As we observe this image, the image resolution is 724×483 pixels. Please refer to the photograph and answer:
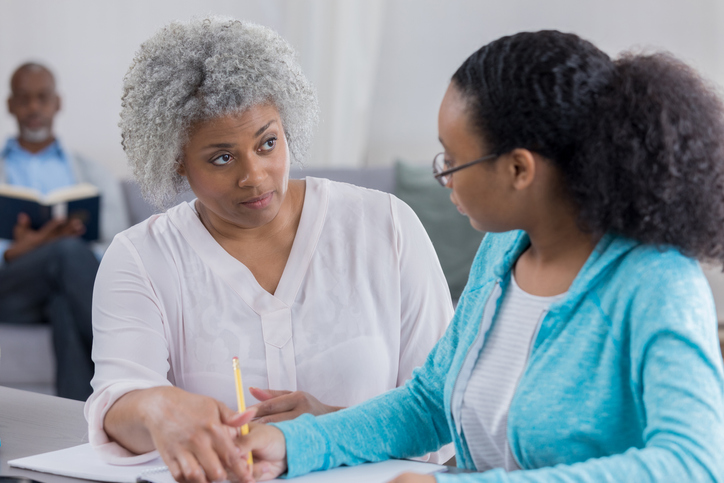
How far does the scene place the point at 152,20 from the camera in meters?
4.00

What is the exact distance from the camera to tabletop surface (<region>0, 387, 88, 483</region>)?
1027mm

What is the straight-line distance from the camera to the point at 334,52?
3.78m

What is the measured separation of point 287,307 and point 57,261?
1.92 meters

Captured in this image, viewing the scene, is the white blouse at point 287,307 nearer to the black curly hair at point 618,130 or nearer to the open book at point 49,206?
the black curly hair at point 618,130

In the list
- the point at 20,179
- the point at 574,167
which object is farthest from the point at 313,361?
the point at 20,179

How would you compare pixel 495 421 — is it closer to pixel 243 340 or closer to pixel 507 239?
pixel 507 239

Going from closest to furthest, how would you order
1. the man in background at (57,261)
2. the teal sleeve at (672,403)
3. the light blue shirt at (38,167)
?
the teal sleeve at (672,403)
the man in background at (57,261)
the light blue shirt at (38,167)

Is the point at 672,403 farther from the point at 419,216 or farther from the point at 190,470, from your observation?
the point at 419,216

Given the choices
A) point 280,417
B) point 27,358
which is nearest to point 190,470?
point 280,417

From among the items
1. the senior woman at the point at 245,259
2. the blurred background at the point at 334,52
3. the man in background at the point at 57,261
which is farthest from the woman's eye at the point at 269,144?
the blurred background at the point at 334,52

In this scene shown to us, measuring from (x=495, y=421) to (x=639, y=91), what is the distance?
406mm

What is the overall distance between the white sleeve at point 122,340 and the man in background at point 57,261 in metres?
1.64

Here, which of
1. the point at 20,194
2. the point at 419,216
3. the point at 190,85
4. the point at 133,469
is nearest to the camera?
the point at 133,469

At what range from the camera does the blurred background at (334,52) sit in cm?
378
